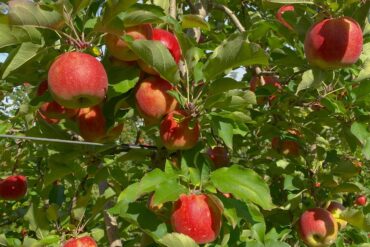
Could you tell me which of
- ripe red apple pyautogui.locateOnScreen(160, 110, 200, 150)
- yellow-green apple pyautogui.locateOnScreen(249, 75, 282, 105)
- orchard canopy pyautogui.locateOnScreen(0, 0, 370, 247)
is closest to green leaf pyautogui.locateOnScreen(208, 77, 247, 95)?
orchard canopy pyautogui.locateOnScreen(0, 0, 370, 247)

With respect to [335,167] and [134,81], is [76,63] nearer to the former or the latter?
[134,81]

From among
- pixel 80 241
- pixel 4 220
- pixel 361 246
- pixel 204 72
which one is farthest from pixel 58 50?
pixel 4 220

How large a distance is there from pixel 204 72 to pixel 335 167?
1.05 metres

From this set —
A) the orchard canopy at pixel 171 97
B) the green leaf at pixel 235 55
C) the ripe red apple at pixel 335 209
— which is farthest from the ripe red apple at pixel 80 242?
the ripe red apple at pixel 335 209

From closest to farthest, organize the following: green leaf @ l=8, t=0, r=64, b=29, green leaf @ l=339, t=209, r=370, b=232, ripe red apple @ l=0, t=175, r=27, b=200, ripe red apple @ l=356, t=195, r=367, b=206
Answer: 1. green leaf @ l=8, t=0, r=64, b=29
2. green leaf @ l=339, t=209, r=370, b=232
3. ripe red apple @ l=0, t=175, r=27, b=200
4. ripe red apple @ l=356, t=195, r=367, b=206

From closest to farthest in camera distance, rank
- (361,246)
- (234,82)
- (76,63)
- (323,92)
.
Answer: (76,63) < (234,82) < (323,92) < (361,246)

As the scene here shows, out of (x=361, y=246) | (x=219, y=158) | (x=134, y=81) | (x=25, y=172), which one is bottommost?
(x=25, y=172)

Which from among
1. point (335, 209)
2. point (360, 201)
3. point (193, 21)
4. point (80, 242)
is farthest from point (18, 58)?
point (360, 201)

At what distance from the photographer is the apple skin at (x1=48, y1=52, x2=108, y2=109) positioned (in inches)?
46.9

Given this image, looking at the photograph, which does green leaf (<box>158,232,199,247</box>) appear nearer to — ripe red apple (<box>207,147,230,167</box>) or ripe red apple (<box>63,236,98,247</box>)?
ripe red apple (<box>63,236,98,247</box>)

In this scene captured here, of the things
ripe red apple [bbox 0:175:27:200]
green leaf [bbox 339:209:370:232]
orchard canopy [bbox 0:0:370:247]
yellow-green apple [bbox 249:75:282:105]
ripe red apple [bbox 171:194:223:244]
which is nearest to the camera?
orchard canopy [bbox 0:0:370:247]

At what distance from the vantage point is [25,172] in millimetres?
2965

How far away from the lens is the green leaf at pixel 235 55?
1.19 m

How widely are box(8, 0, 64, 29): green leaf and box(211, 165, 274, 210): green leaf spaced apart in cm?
63
